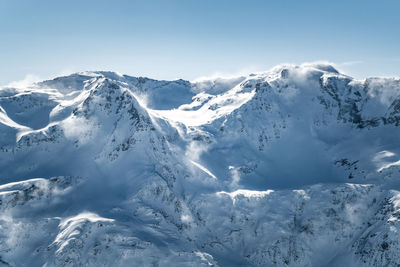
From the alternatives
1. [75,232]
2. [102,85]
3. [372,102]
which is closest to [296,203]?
[372,102]

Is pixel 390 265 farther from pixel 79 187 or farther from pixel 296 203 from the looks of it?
pixel 79 187

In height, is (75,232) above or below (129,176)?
below

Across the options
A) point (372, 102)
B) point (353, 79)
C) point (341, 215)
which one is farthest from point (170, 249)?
point (353, 79)

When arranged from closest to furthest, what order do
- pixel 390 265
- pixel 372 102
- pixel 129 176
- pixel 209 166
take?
1. pixel 390 265
2. pixel 129 176
3. pixel 209 166
4. pixel 372 102

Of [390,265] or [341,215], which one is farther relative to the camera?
[341,215]

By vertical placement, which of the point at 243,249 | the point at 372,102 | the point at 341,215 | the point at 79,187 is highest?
the point at 372,102

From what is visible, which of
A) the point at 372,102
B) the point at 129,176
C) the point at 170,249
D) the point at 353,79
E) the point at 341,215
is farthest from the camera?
the point at 353,79
